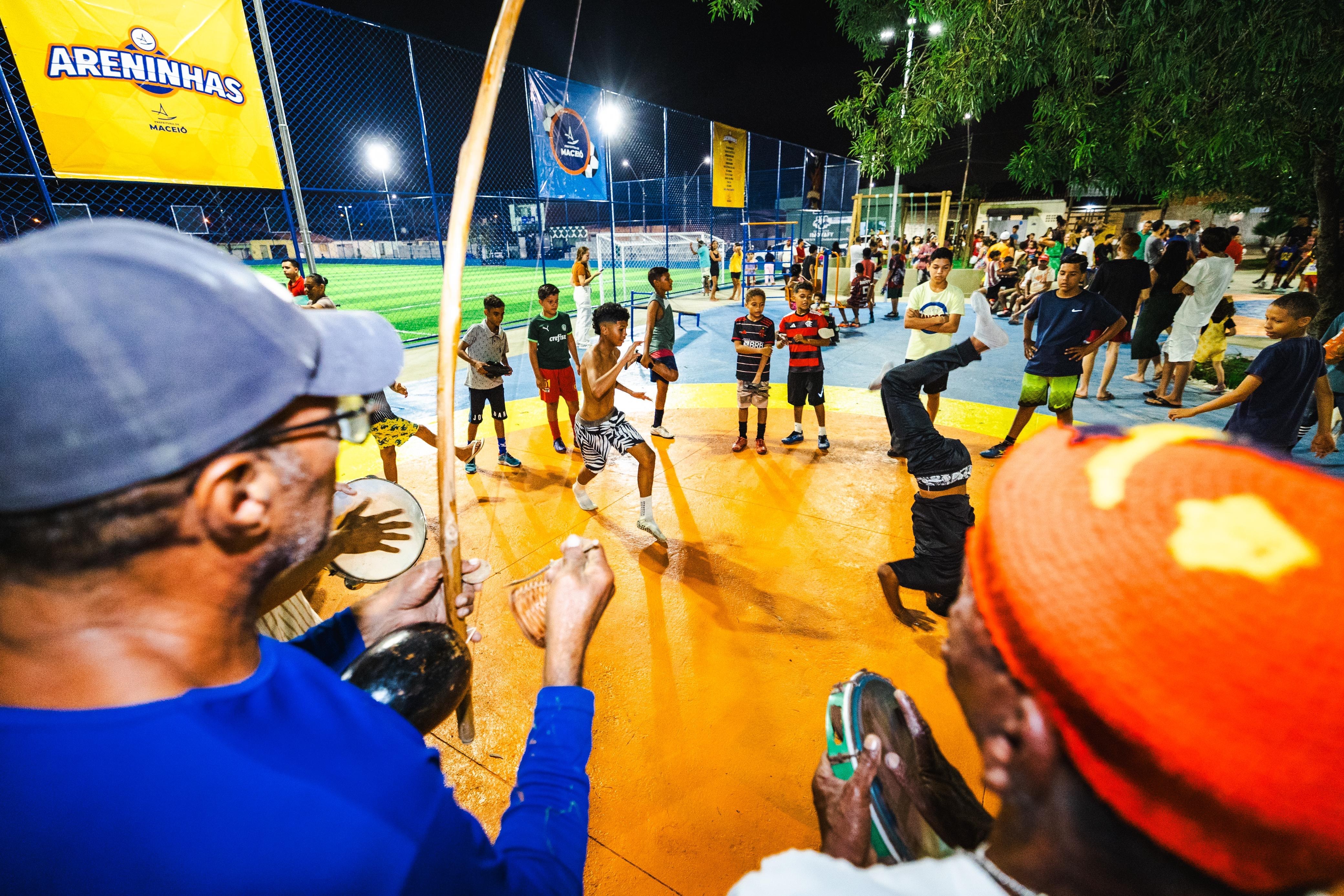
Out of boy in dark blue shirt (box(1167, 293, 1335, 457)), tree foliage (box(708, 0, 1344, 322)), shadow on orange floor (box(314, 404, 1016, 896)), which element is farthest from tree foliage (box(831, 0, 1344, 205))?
shadow on orange floor (box(314, 404, 1016, 896))

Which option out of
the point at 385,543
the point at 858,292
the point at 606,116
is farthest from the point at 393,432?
the point at 858,292

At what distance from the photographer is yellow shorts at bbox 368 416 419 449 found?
4.62 metres

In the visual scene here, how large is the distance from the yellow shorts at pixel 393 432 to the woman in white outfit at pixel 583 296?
495cm

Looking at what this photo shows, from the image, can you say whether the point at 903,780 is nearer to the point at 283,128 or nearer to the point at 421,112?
the point at 283,128

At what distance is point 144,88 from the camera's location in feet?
17.9

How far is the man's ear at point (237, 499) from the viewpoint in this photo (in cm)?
71

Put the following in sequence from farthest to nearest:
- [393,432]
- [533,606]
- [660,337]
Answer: [660,337]
[393,432]
[533,606]

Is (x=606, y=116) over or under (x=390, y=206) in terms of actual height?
over

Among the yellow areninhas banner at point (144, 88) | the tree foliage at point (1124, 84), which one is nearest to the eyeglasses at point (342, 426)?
the tree foliage at point (1124, 84)

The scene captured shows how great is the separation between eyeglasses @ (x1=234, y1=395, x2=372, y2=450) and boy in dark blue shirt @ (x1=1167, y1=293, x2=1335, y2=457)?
508 centimetres

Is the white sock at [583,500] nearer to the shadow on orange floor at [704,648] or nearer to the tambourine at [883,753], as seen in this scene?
the shadow on orange floor at [704,648]

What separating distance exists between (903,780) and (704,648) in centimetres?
210

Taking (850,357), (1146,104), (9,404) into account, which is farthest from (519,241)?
(9,404)

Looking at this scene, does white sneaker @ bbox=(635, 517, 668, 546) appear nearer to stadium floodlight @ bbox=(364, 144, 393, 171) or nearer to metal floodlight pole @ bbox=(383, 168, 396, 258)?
metal floodlight pole @ bbox=(383, 168, 396, 258)
